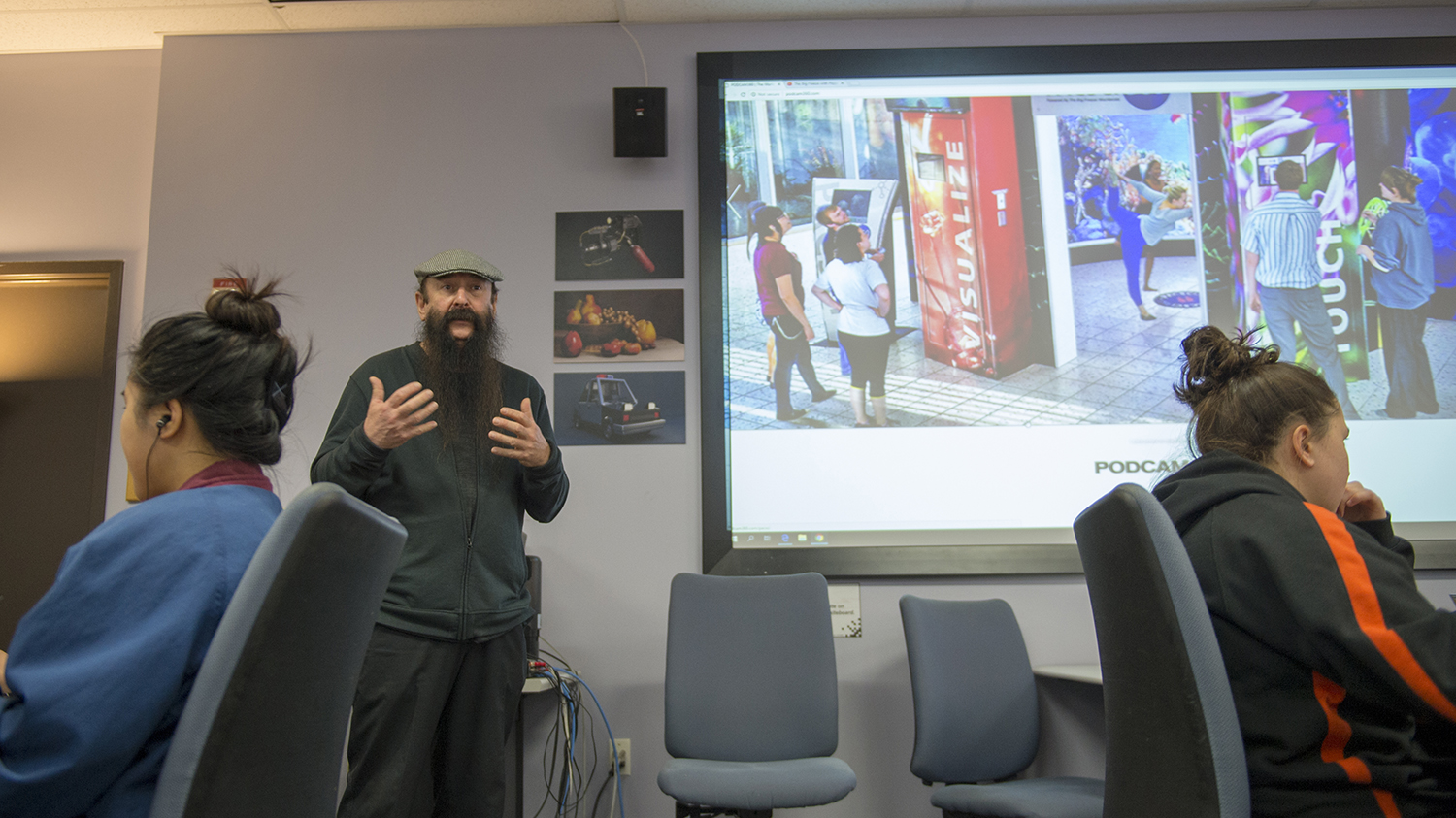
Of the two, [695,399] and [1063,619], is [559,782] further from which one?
[1063,619]

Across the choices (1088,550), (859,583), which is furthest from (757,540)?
(1088,550)

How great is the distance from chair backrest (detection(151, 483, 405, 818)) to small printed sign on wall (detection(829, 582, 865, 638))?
2114 mm

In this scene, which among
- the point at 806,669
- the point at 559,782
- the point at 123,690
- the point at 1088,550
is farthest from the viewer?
the point at 559,782

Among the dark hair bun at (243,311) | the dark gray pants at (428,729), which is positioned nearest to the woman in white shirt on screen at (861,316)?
the dark gray pants at (428,729)

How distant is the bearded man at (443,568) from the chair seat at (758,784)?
17.9 inches

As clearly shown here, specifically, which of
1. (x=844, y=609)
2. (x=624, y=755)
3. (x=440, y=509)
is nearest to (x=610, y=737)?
(x=624, y=755)

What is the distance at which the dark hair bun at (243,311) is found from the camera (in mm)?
1140

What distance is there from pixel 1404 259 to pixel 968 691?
213cm

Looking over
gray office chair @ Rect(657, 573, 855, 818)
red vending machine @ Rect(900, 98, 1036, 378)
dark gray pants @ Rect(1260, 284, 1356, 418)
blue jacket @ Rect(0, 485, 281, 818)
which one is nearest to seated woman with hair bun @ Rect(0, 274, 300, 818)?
blue jacket @ Rect(0, 485, 281, 818)

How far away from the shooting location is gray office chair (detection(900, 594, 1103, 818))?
247cm

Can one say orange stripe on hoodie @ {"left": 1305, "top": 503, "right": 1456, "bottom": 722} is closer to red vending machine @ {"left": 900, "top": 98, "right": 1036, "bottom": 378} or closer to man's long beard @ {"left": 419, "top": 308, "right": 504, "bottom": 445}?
man's long beard @ {"left": 419, "top": 308, "right": 504, "bottom": 445}

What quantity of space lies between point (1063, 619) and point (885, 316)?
1.17 metres

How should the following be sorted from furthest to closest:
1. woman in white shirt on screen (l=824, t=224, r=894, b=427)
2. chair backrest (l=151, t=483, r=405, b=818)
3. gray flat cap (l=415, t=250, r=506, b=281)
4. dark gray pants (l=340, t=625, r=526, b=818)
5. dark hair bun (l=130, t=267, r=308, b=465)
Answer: woman in white shirt on screen (l=824, t=224, r=894, b=427), gray flat cap (l=415, t=250, r=506, b=281), dark gray pants (l=340, t=625, r=526, b=818), dark hair bun (l=130, t=267, r=308, b=465), chair backrest (l=151, t=483, r=405, b=818)

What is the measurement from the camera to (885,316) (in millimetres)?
3070
